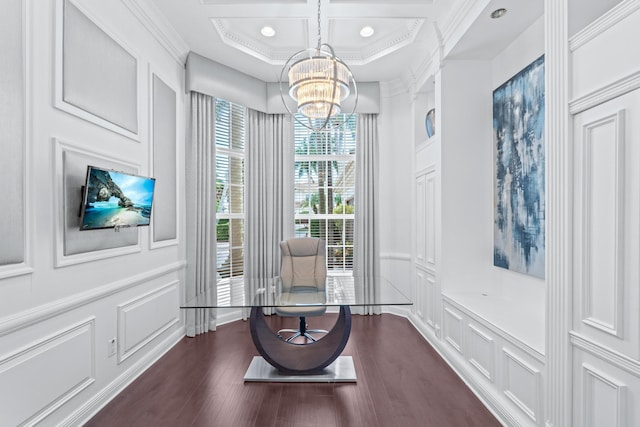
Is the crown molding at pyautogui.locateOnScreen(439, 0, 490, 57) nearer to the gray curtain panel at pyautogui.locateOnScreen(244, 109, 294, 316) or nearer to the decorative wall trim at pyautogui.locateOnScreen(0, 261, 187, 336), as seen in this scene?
the gray curtain panel at pyautogui.locateOnScreen(244, 109, 294, 316)

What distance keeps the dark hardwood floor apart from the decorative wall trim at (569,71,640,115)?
1.95m

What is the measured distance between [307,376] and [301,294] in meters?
0.68

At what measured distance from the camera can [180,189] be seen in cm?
380

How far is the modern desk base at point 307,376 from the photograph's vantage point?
2783 mm

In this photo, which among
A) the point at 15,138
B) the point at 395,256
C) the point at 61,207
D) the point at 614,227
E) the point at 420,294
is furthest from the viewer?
the point at 395,256

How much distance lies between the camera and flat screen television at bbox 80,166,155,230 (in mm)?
2160

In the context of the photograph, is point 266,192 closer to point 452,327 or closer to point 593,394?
point 452,327

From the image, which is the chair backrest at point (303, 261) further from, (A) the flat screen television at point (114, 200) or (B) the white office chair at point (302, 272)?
(A) the flat screen television at point (114, 200)

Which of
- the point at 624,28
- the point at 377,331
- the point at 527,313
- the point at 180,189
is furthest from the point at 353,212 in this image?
the point at 624,28

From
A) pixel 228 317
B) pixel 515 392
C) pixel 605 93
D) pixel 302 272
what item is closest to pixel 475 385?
pixel 515 392

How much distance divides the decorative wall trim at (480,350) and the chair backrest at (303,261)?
1362mm

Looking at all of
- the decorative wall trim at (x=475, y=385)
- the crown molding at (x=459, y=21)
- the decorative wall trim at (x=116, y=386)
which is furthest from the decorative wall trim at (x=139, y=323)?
the crown molding at (x=459, y=21)

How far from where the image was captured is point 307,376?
2.84 metres

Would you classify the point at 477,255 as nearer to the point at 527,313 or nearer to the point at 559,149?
the point at 527,313
